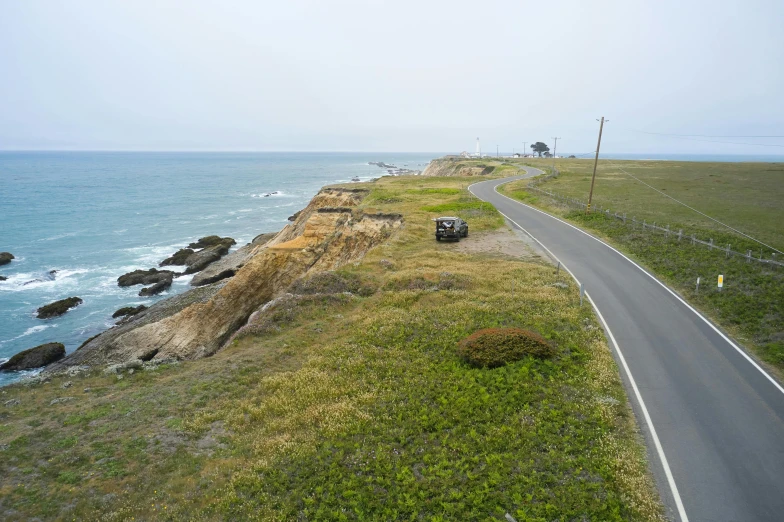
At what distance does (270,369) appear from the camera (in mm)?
18016

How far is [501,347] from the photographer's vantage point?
55.6 feet

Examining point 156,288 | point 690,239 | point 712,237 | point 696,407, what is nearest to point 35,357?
point 156,288

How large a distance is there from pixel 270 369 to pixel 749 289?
→ 78.9 feet

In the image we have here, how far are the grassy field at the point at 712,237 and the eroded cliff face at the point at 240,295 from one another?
2054 cm

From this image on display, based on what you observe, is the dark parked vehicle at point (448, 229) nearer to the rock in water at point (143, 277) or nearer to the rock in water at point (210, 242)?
the rock in water at point (143, 277)

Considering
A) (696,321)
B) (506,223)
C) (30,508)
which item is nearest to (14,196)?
(506,223)

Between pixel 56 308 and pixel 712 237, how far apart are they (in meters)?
54.8

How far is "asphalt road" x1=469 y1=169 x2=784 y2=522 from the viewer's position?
10.5 metres

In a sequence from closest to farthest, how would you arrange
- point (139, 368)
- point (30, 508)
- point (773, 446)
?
point (30, 508), point (773, 446), point (139, 368)

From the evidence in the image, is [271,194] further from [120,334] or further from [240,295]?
[120,334]

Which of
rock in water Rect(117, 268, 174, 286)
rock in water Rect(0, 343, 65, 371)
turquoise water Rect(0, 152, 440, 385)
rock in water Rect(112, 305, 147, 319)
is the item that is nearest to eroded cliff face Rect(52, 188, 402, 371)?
rock in water Rect(0, 343, 65, 371)

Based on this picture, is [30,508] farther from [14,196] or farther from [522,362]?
[14,196]

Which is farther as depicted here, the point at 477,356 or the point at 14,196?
the point at 14,196

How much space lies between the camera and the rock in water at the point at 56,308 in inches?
1568
